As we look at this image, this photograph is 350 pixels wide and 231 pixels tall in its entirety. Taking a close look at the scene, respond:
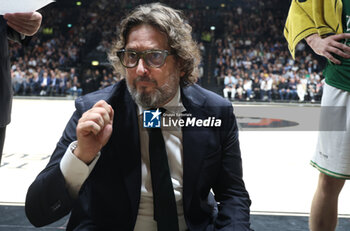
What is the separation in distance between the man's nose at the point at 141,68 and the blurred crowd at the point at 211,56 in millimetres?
8711

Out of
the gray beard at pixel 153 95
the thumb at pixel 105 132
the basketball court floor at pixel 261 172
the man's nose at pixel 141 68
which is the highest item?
the man's nose at pixel 141 68

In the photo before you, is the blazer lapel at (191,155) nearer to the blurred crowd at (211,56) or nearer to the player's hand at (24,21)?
the player's hand at (24,21)

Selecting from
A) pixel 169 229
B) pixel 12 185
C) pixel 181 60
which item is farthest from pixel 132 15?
pixel 12 185

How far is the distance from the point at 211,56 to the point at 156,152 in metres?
11.0

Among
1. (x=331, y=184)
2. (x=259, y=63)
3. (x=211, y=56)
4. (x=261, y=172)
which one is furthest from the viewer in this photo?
(x=259, y=63)

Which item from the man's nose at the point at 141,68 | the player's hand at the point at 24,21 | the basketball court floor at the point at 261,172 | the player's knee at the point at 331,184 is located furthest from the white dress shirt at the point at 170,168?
the basketball court floor at the point at 261,172

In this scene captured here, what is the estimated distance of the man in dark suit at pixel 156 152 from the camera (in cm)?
93

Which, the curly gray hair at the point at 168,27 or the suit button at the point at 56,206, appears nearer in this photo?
the suit button at the point at 56,206

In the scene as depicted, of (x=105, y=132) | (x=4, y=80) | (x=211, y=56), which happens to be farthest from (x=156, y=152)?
(x=211, y=56)

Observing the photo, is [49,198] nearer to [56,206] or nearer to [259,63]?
[56,206]

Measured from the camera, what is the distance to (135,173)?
3.08 ft

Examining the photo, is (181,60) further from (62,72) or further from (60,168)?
(62,72)

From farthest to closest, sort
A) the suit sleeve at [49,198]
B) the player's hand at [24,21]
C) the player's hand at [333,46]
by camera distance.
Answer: the player's hand at [333,46] → the player's hand at [24,21] → the suit sleeve at [49,198]

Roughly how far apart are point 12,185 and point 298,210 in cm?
176
